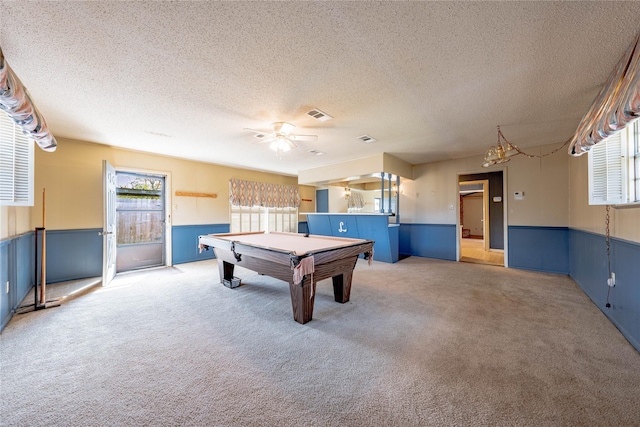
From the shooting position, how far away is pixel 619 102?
1651 millimetres

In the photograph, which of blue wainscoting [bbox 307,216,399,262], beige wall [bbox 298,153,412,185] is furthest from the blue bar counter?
beige wall [bbox 298,153,412,185]

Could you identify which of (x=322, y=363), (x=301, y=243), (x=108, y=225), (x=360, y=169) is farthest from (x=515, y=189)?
(x=108, y=225)

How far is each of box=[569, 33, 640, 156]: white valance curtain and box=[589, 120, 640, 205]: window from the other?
211 mm

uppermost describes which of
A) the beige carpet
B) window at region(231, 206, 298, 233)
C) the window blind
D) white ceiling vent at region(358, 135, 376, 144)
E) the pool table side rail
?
white ceiling vent at region(358, 135, 376, 144)

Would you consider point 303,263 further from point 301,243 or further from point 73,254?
point 73,254

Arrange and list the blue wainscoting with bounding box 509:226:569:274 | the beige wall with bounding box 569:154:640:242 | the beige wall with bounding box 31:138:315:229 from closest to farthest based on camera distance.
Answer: the beige wall with bounding box 569:154:640:242 → the beige wall with bounding box 31:138:315:229 → the blue wainscoting with bounding box 509:226:569:274

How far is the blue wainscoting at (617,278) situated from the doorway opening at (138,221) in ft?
24.5

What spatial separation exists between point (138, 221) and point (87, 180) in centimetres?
257

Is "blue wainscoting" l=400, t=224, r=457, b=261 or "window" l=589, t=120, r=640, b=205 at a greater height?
"window" l=589, t=120, r=640, b=205

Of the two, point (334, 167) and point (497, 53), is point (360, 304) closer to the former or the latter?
point (497, 53)

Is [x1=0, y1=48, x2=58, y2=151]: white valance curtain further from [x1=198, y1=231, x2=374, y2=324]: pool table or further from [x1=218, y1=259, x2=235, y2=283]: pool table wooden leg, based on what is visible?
[x1=218, y1=259, x2=235, y2=283]: pool table wooden leg

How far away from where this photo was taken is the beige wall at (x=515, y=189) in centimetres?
433

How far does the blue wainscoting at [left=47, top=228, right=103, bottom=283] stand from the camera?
12.8 ft

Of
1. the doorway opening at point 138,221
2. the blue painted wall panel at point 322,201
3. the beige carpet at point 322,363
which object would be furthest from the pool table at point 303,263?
the blue painted wall panel at point 322,201
